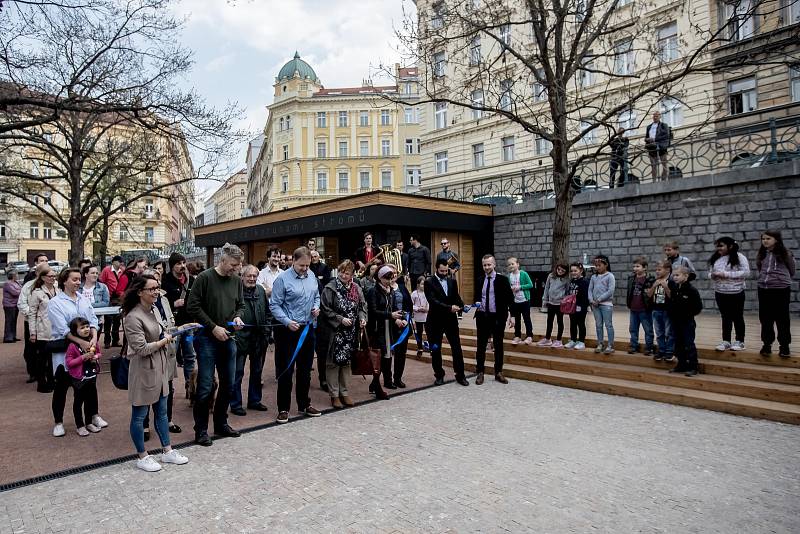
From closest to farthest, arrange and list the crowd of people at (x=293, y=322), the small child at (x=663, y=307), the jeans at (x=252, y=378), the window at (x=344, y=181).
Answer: the crowd of people at (x=293, y=322) → the jeans at (x=252, y=378) → the small child at (x=663, y=307) → the window at (x=344, y=181)

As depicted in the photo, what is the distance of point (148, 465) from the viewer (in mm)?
4578

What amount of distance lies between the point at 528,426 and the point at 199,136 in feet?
34.4

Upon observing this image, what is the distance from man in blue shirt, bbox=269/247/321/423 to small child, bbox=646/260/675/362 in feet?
17.3

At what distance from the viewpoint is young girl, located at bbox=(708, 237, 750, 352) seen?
734 centimetres

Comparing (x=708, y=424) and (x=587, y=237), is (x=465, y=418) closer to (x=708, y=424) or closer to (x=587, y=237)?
(x=708, y=424)

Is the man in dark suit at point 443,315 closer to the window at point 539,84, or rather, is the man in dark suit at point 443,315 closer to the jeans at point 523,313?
the jeans at point 523,313

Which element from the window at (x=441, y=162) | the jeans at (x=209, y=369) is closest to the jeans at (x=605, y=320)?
the jeans at (x=209, y=369)

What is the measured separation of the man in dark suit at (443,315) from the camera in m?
8.09

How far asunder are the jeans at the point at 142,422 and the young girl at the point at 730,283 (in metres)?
7.77

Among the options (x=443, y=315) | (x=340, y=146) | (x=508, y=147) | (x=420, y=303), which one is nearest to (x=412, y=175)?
(x=340, y=146)

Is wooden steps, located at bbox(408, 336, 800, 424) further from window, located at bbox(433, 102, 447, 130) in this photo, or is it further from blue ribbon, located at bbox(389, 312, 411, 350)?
window, located at bbox(433, 102, 447, 130)

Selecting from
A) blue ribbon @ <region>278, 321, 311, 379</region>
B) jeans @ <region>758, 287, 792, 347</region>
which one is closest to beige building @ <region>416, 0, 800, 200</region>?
jeans @ <region>758, 287, 792, 347</region>

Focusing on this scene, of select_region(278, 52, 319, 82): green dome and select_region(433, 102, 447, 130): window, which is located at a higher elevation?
select_region(278, 52, 319, 82): green dome

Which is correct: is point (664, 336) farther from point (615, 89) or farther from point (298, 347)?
point (615, 89)
